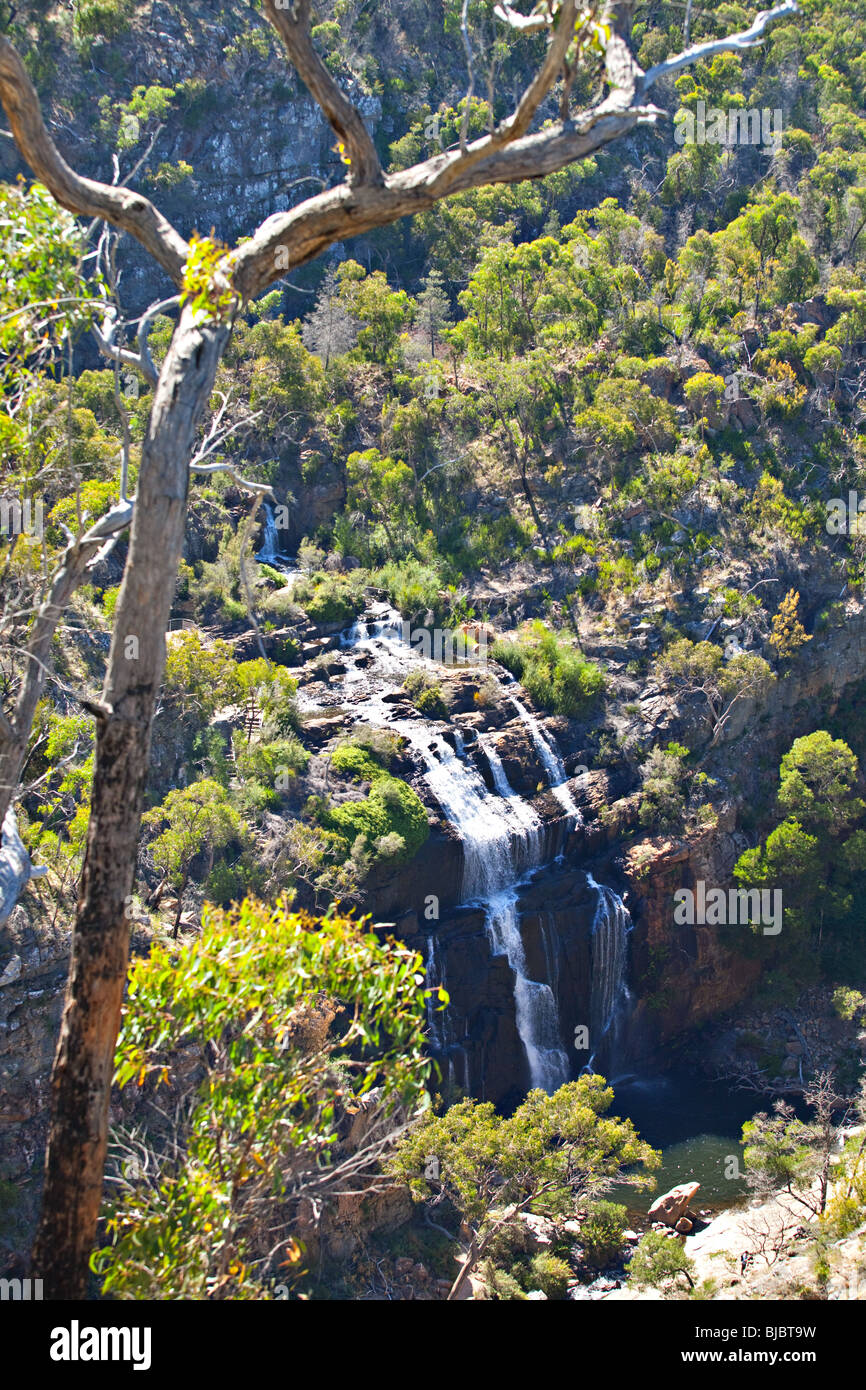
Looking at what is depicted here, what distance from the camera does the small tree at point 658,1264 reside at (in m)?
17.7

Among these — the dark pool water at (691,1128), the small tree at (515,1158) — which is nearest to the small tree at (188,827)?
the small tree at (515,1158)

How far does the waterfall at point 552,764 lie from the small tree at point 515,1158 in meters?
8.44

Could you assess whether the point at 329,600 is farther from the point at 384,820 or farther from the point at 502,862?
the point at 502,862

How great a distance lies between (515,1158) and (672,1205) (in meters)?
4.75

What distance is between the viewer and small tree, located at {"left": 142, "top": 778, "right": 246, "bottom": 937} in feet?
66.2

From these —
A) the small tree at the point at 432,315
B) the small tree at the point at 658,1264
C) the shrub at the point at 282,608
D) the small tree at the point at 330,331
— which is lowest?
the small tree at the point at 658,1264

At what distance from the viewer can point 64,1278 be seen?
5.64m

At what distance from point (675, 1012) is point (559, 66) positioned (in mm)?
25021

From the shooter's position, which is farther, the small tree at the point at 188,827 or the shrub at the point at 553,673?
the shrub at the point at 553,673

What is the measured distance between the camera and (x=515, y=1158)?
18.4 meters

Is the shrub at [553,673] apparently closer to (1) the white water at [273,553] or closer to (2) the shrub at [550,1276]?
(1) the white water at [273,553]

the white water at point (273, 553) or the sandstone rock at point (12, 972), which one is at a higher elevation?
the white water at point (273, 553)

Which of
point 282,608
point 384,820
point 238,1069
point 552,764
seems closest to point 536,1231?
point 384,820
